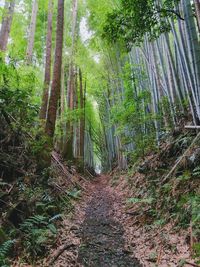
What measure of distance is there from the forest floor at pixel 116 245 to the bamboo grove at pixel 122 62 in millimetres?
1700

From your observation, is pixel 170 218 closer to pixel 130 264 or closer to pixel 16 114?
pixel 130 264

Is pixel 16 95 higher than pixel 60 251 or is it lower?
higher

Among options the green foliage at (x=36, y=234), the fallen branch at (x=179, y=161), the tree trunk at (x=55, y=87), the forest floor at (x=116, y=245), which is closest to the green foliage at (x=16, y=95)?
the tree trunk at (x=55, y=87)

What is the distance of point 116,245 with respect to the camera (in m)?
3.23

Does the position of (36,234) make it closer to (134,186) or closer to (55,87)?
(55,87)

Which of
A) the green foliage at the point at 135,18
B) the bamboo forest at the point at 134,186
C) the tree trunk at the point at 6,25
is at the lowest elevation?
the bamboo forest at the point at 134,186

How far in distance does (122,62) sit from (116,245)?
835 centimetres

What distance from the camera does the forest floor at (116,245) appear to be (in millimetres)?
2656

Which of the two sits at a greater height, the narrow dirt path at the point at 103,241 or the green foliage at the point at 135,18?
the green foliage at the point at 135,18

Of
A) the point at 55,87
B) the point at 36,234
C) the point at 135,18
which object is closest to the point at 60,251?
the point at 36,234

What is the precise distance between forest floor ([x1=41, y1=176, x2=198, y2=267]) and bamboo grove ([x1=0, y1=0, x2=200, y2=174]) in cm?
170

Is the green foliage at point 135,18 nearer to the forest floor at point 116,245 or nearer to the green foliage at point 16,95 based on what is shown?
the green foliage at point 16,95

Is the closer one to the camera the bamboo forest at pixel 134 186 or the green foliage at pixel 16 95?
the bamboo forest at pixel 134 186

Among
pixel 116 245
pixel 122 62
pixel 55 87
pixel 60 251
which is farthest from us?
pixel 122 62
